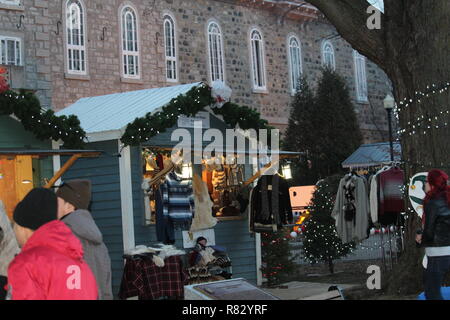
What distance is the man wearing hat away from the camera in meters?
5.70

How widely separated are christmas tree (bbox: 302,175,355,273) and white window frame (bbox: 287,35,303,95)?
15668 mm

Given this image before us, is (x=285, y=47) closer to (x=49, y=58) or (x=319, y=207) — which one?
(x=49, y=58)

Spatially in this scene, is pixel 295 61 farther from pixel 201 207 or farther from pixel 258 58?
pixel 201 207

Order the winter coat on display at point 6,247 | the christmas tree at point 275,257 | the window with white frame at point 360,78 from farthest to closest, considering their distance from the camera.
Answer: the window with white frame at point 360,78 → the christmas tree at point 275,257 → the winter coat on display at point 6,247

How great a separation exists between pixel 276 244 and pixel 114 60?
11987 mm

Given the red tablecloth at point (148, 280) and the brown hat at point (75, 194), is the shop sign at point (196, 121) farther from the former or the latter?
the brown hat at point (75, 194)

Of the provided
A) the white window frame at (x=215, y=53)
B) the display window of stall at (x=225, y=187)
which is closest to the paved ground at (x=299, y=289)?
the display window of stall at (x=225, y=187)

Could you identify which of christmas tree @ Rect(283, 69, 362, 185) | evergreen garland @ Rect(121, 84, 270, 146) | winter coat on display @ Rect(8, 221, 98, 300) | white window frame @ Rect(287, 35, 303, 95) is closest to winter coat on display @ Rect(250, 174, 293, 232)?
evergreen garland @ Rect(121, 84, 270, 146)

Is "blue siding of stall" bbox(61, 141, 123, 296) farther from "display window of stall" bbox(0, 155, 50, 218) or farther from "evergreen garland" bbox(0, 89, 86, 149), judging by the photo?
"display window of stall" bbox(0, 155, 50, 218)

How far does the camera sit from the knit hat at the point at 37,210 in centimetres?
391

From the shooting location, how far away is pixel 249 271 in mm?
13336

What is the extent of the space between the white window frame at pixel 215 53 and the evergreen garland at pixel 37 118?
1594 centimetres

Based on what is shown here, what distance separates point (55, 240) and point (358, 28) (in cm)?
735
